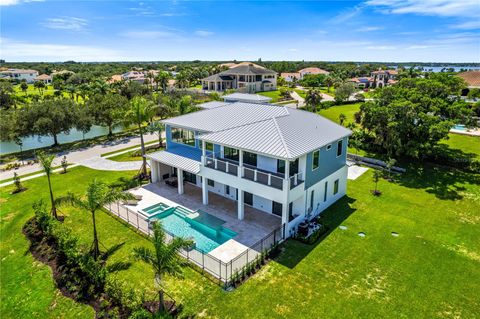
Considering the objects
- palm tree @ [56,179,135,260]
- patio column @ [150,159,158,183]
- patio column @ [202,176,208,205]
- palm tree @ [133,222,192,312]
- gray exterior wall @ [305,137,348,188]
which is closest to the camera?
palm tree @ [133,222,192,312]

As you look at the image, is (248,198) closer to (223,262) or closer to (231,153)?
(231,153)

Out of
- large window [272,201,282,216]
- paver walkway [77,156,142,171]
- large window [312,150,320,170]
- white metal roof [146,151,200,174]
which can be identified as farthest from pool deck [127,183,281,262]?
paver walkway [77,156,142,171]

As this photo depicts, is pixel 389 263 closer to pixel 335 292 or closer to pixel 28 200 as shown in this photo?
pixel 335 292

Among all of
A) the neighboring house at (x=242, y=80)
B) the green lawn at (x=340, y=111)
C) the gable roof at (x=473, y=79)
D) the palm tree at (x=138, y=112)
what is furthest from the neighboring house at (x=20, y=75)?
the gable roof at (x=473, y=79)

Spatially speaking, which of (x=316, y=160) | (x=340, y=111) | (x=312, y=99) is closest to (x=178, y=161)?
(x=316, y=160)

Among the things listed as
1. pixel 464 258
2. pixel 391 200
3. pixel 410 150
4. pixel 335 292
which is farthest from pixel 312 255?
pixel 410 150

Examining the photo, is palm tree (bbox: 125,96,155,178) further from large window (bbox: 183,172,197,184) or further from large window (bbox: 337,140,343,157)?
large window (bbox: 337,140,343,157)

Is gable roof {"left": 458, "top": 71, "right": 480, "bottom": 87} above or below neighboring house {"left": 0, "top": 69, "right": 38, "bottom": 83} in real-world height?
below
